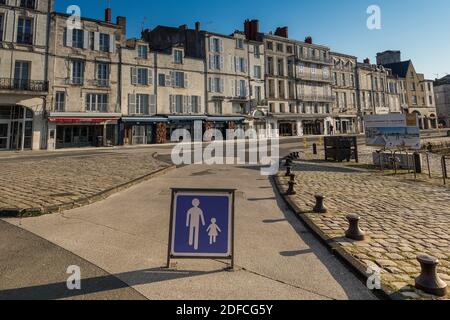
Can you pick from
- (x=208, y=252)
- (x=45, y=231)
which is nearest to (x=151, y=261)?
(x=208, y=252)

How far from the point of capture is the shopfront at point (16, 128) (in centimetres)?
2630

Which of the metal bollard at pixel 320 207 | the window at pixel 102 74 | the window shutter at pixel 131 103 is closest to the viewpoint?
the metal bollard at pixel 320 207

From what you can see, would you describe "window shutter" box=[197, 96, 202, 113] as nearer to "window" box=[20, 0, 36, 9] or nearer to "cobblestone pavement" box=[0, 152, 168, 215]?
"window" box=[20, 0, 36, 9]

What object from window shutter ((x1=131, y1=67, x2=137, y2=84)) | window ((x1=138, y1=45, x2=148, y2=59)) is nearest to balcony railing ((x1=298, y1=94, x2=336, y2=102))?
window ((x1=138, y1=45, x2=148, y2=59))

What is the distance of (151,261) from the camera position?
3.86m

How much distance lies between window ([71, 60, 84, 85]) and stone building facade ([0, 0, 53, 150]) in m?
2.50

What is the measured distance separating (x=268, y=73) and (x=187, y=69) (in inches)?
615

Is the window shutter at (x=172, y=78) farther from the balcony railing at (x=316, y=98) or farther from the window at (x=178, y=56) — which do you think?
the balcony railing at (x=316, y=98)

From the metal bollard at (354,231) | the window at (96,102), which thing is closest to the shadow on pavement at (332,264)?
the metal bollard at (354,231)

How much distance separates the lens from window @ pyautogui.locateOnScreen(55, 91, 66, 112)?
92.4 feet

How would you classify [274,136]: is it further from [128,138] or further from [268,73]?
[128,138]

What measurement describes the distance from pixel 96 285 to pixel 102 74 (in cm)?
3240

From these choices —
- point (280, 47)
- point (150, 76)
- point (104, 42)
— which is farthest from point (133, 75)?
point (280, 47)

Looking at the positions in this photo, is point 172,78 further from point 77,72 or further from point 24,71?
point 24,71
